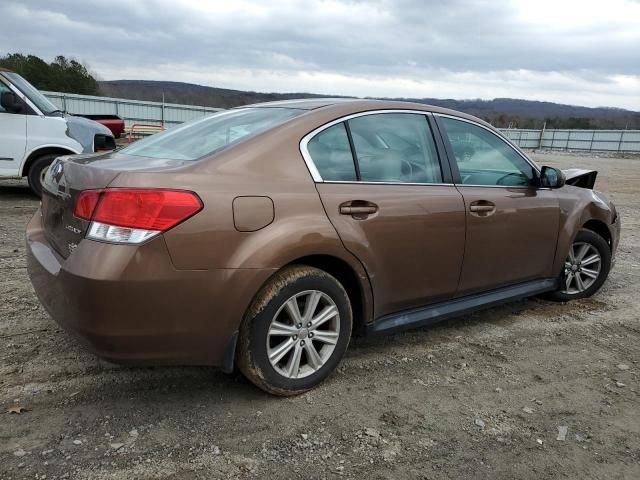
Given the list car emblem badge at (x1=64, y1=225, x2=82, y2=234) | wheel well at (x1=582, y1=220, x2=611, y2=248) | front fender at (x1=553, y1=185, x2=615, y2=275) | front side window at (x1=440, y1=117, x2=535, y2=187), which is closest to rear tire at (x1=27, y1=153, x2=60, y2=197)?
car emblem badge at (x1=64, y1=225, x2=82, y2=234)

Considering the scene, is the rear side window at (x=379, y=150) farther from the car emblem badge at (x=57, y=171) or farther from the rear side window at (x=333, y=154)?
the car emblem badge at (x=57, y=171)

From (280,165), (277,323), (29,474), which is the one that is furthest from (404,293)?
(29,474)

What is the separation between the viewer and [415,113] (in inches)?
142

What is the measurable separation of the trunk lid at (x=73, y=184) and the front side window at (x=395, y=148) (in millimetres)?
1109

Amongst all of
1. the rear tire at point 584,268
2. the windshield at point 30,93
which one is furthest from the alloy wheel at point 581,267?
the windshield at point 30,93

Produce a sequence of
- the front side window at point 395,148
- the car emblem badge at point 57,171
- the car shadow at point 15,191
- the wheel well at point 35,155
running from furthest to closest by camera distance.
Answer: the car shadow at point 15,191, the wheel well at point 35,155, the front side window at point 395,148, the car emblem badge at point 57,171

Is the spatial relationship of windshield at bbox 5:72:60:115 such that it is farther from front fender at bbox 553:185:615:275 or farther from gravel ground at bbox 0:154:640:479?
front fender at bbox 553:185:615:275

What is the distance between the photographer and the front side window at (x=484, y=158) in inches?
147

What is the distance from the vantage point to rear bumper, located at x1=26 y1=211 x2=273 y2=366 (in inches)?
94.3

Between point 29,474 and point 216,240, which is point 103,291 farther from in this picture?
point 29,474

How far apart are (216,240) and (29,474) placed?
4.08ft

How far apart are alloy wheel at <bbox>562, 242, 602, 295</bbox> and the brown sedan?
651 millimetres

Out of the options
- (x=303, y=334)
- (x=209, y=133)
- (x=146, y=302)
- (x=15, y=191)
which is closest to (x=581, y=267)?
(x=303, y=334)

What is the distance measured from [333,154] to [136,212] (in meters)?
1.18
